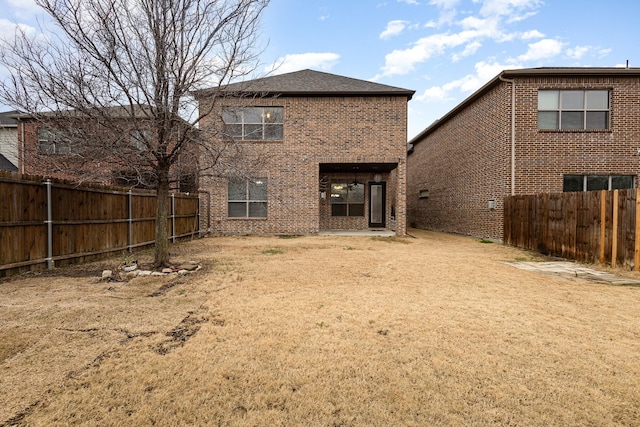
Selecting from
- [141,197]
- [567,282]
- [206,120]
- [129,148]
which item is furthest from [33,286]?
→ [567,282]

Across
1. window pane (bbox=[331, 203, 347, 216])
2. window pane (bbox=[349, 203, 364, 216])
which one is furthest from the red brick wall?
window pane (bbox=[349, 203, 364, 216])

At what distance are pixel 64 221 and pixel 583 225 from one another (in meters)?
12.3

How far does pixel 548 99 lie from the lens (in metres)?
12.2

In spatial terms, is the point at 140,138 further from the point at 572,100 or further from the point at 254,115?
the point at 572,100

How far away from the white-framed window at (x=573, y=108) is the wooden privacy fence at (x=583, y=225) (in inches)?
153

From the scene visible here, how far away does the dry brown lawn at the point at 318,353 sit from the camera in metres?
2.14

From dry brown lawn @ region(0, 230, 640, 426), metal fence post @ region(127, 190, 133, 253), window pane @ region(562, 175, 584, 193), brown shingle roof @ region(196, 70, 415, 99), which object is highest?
brown shingle roof @ region(196, 70, 415, 99)

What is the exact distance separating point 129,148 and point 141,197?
169 inches

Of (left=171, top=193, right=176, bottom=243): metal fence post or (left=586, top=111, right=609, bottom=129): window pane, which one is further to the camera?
(left=586, top=111, right=609, bottom=129): window pane

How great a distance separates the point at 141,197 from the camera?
32.3 feet

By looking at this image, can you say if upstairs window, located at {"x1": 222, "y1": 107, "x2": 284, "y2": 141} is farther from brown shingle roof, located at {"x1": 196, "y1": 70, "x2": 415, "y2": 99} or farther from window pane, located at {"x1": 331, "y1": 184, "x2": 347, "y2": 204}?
window pane, located at {"x1": 331, "y1": 184, "x2": 347, "y2": 204}

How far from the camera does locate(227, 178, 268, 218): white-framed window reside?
46.3 feet

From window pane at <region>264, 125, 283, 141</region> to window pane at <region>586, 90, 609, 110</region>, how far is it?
12028 millimetres

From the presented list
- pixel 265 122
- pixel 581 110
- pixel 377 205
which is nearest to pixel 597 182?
pixel 581 110
